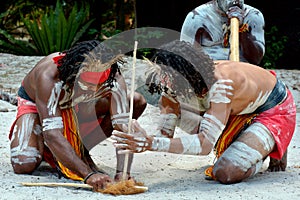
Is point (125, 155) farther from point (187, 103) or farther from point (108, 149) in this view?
point (108, 149)

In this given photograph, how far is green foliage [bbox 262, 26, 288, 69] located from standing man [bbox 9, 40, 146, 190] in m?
6.20

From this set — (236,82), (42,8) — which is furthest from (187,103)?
(42,8)

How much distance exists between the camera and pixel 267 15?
9594mm

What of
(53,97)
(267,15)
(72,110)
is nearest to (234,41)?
(72,110)

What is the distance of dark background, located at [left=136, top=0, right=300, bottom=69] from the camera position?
30.9 feet

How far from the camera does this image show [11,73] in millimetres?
8398

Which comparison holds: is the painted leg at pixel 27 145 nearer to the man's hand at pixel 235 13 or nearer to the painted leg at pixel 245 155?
the painted leg at pixel 245 155

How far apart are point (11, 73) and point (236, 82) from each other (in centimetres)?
568

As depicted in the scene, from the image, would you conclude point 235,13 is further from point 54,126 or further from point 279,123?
point 54,126

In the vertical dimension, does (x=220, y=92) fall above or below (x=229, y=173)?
above

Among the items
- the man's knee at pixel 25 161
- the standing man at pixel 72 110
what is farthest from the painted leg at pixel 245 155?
the man's knee at pixel 25 161

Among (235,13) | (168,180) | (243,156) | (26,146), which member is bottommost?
(168,180)

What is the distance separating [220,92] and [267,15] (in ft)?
22.0

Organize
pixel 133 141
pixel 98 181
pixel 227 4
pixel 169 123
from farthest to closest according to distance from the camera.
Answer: pixel 227 4 → pixel 169 123 → pixel 98 181 → pixel 133 141
